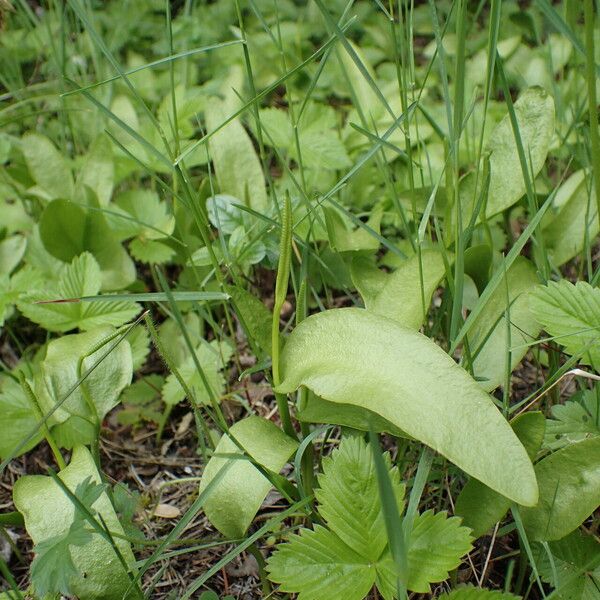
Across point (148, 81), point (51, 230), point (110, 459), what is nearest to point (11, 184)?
point (51, 230)

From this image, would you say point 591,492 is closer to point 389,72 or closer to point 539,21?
point 389,72

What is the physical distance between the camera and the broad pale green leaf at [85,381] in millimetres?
903

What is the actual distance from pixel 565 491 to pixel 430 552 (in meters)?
0.17

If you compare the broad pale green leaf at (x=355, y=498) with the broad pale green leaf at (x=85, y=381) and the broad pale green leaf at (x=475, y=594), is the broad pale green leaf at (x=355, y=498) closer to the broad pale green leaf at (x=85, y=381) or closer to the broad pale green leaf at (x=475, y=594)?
the broad pale green leaf at (x=475, y=594)

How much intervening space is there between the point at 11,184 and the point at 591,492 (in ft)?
3.89

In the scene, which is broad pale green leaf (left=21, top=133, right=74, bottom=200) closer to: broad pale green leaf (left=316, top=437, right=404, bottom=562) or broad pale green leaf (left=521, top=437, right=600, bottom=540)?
broad pale green leaf (left=316, top=437, right=404, bottom=562)

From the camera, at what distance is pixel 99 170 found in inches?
51.8

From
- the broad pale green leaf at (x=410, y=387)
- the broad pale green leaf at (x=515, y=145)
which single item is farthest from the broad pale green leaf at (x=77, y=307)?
the broad pale green leaf at (x=515, y=145)

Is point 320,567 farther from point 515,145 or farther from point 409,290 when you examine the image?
point 515,145

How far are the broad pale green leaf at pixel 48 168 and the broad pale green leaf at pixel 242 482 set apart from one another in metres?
0.74

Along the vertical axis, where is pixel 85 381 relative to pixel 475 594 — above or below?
above

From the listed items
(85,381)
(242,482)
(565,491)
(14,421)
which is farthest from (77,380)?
(565,491)

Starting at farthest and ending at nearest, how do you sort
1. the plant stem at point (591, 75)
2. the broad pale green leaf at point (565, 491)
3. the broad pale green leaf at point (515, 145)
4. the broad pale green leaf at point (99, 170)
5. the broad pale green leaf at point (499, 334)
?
1. the broad pale green leaf at point (99, 170)
2. the broad pale green leaf at point (515, 145)
3. the broad pale green leaf at point (499, 334)
4. the broad pale green leaf at point (565, 491)
5. the plant stem at point (591, 75)

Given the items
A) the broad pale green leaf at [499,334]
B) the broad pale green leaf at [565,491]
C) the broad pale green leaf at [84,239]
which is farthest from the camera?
the broad pale green leaf at [84,239]
